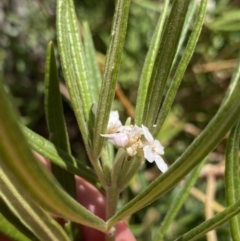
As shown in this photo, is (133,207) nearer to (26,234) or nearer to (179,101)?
(26,234)

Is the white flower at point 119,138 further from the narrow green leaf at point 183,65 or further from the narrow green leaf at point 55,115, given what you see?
the narrow green leaf at point 55,115

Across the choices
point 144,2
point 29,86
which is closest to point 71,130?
point 29,86

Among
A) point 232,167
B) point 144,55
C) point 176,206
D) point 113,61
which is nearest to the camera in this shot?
point 113,61

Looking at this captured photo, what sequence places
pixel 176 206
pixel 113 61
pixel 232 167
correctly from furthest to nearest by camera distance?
1. pixel 176 206
2. pixel 232 167
3. pixel 113 61

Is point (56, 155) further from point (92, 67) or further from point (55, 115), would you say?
point (92, 67)

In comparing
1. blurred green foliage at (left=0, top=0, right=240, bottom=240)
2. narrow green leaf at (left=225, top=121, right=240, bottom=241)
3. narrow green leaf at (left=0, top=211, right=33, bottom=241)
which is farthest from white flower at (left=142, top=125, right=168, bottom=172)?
blurred green foliage at (left=0, top=0, right=240, bottom=240)

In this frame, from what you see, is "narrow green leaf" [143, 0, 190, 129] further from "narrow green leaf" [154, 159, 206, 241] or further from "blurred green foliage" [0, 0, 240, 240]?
"blurred green foliage" [0, 0, 240, 240]

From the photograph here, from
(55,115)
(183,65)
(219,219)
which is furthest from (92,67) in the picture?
(219,219)

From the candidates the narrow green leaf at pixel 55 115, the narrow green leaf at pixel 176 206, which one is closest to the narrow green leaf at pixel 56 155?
the narrow green leaf at pixel 55 115
